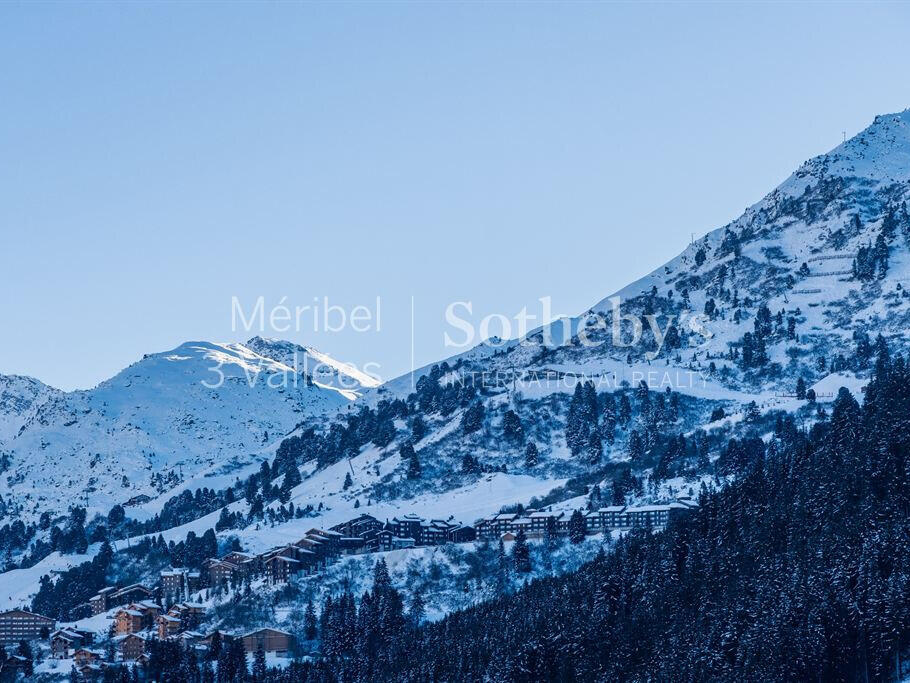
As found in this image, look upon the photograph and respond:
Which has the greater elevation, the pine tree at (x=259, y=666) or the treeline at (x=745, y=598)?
the treeline at (x=745, y=598)

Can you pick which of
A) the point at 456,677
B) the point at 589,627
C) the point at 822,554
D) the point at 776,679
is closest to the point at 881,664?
the point at 776,679

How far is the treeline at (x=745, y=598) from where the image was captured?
13375 cm

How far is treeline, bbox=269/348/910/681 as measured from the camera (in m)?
134

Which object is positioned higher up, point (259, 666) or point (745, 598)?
point (745, 598)

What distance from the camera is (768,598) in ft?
474

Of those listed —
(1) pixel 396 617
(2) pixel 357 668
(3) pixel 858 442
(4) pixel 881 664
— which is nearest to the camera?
(4) pixel 881 664

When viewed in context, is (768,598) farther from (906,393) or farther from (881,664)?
→ (906,393)

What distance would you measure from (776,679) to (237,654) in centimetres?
7856

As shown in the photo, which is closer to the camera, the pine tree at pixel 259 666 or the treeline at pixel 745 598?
the treeline at pixel 745 598

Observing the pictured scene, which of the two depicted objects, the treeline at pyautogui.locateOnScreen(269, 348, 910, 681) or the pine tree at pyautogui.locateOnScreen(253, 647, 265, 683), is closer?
the treeline at pyautogui.locateOnScreen(269, 348, 910, 681)

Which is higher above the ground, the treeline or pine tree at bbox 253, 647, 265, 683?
the treeline

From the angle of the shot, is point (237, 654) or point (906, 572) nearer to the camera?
point (906, 572)

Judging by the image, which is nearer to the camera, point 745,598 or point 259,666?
point 745,598

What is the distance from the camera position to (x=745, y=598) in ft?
486
